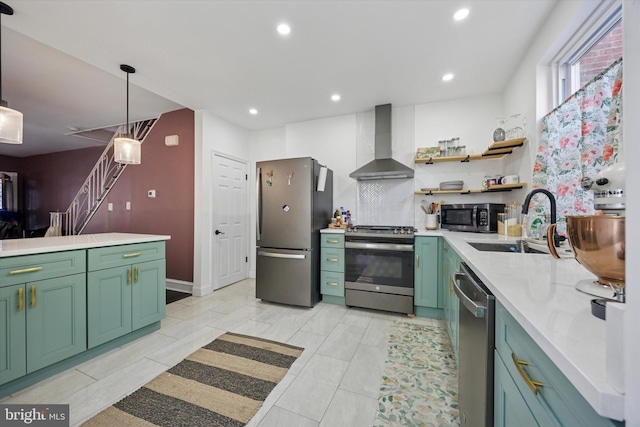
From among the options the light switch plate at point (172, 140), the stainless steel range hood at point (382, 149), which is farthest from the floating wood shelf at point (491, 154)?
the light switch plate at point (172, 140)

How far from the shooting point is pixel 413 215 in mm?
3467

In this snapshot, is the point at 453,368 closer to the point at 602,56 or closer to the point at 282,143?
the point at 602,56

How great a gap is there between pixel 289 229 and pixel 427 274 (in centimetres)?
169

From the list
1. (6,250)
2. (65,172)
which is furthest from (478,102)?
(65,172)

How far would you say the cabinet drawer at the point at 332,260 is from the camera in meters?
3.16

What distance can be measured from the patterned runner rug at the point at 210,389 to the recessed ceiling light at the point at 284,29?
8.73 ft

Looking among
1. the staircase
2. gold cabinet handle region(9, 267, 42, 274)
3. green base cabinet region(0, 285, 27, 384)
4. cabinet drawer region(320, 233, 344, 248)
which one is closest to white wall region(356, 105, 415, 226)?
cabinet drawer region(320, 233, 344, 248)

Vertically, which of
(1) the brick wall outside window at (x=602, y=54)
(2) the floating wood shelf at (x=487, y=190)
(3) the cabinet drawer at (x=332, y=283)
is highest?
(1) the brick wall outside window at (x=602, y=54)

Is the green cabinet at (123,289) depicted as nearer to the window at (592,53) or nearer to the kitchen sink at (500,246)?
the kitchen sink at (500,246)

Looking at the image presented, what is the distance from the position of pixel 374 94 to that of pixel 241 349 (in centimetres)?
315

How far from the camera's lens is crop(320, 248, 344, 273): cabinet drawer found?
3156mm

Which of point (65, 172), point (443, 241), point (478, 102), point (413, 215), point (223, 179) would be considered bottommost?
point (443, 241)

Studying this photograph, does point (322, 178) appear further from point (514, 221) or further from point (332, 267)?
point (514, 221)

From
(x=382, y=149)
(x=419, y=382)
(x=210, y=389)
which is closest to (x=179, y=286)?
(x=210, y=389)
